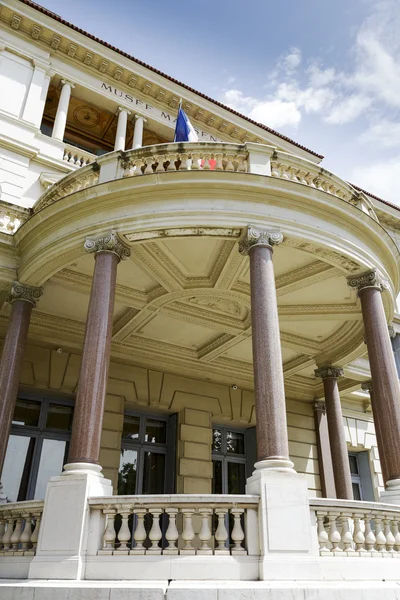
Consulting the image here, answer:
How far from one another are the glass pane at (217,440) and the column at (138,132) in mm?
10663

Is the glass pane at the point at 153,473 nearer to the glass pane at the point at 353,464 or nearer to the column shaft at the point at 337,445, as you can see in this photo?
the column shaft at the point at 337,445

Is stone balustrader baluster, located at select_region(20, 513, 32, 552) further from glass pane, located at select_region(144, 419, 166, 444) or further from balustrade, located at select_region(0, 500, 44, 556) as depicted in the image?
glass pane, located at select_region(144, 419, 166, 444)

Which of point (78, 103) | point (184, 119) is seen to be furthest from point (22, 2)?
point (184, 119)

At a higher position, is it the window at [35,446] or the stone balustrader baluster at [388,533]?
the window at [35,446]

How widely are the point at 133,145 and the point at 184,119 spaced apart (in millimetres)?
4471

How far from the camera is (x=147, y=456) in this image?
612 inches

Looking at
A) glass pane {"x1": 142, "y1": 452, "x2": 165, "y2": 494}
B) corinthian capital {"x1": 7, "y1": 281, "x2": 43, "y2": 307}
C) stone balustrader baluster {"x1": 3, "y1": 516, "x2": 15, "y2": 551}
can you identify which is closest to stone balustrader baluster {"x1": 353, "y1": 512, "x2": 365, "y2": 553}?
stone balustrader baluster {"x1": 3, "y1": 516, "x2": 15, "y2": 551}

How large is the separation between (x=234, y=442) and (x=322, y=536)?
10410 millimetres

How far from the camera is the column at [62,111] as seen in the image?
54.0 feet

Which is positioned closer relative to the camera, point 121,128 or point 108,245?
point 108,245

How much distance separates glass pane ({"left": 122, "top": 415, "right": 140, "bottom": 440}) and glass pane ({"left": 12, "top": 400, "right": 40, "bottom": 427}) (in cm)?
272

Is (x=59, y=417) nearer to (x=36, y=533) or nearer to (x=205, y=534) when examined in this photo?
(x=36, y=533)

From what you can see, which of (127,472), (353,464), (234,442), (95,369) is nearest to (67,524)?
(95,369)

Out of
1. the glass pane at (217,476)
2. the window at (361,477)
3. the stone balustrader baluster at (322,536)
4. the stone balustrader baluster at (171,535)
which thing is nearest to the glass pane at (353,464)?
the window at (361,477)
